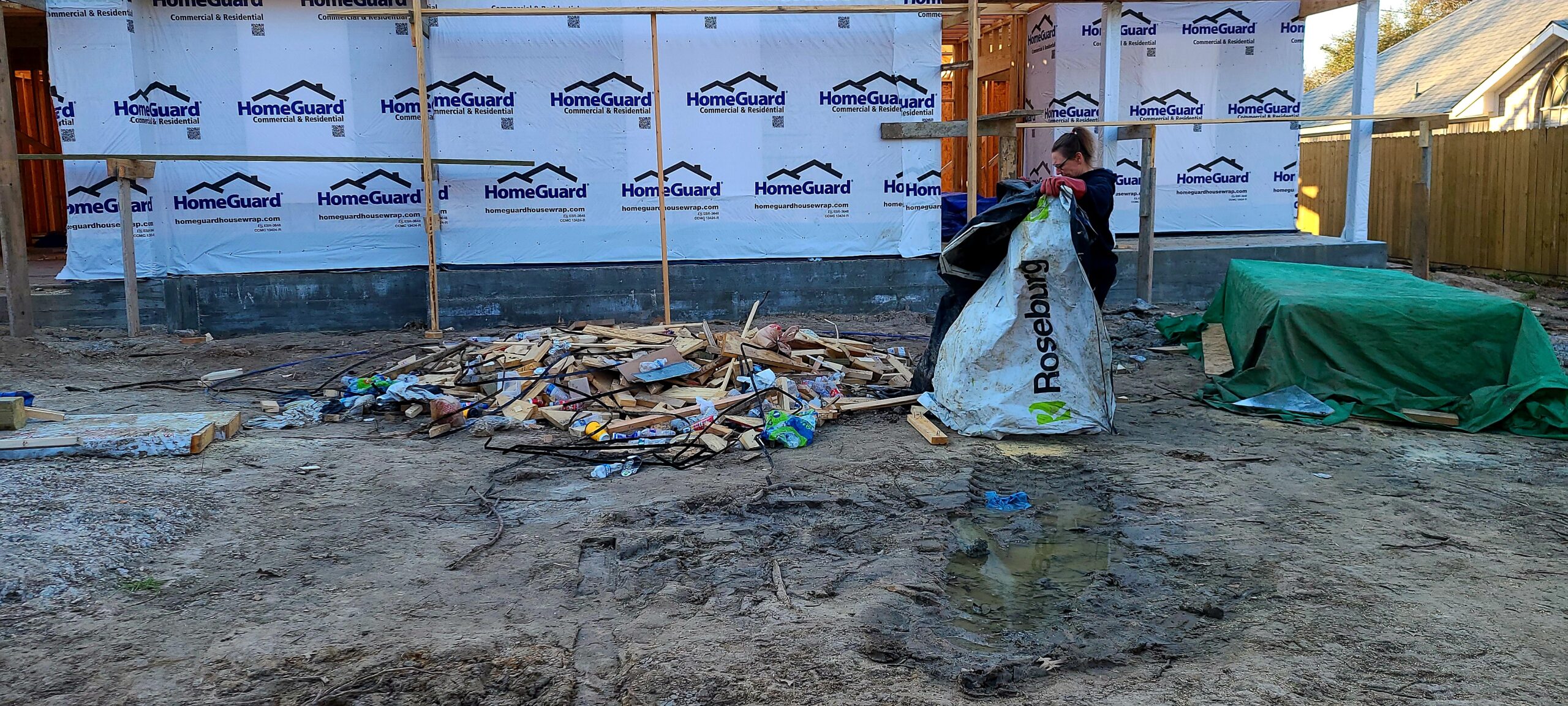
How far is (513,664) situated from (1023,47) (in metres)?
13.6

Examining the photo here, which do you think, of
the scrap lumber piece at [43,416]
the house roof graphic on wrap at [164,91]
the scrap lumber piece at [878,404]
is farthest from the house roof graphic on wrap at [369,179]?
the scrap lumber piece at [878,404]

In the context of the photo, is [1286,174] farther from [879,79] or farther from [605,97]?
[605,97]

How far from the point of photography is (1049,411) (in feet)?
20.5

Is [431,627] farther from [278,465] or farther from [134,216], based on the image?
[134,216]

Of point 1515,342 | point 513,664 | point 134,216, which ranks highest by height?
point 134,216

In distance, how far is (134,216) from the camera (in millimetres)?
10773

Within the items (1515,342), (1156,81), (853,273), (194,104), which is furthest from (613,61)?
(1515,342)

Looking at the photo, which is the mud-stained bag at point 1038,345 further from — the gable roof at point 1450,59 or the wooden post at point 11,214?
the gable roof at point 1450,59

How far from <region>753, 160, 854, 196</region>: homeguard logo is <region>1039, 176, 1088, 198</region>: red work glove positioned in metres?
5.94

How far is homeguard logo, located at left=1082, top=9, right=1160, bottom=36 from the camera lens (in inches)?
542

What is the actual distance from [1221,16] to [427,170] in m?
10.4

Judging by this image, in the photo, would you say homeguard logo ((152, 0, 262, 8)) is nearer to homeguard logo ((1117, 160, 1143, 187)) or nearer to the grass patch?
the grass patch

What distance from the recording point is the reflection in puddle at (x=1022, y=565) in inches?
148

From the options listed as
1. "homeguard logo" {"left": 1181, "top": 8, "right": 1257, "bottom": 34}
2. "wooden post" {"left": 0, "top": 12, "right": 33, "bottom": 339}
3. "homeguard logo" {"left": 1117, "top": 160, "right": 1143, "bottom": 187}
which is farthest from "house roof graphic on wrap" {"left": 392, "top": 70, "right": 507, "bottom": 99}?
"homeguard logo" {"left": 1181, "top": 8, "right": 1257, "bottom": 34}
